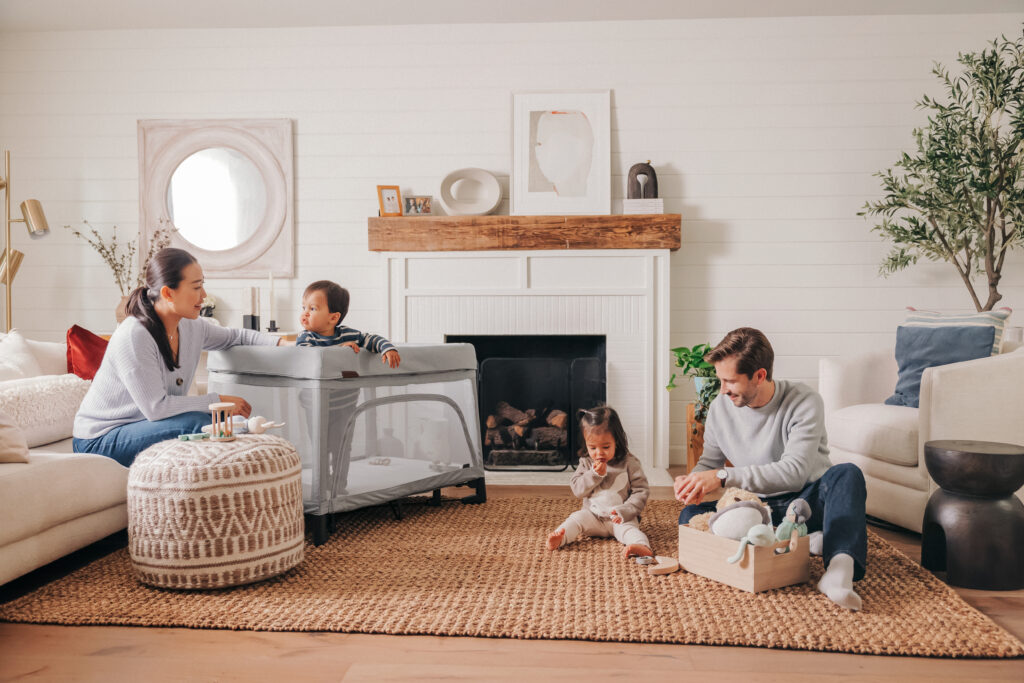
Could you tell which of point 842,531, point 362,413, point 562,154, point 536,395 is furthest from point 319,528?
point 562,154

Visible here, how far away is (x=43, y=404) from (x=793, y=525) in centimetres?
243

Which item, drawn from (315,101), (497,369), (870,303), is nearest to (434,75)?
(315,101)

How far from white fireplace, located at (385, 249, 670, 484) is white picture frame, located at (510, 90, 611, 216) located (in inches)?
11.6

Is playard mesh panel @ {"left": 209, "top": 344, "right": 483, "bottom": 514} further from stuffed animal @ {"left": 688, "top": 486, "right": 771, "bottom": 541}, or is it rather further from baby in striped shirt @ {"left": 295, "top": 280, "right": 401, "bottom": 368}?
→ stuffed animal @ {"left": 688, "top": 486, "right": 771, "bottom": 541}

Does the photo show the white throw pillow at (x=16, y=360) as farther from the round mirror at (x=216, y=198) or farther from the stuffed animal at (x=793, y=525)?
the stuffed animal at (x=793, y=525)

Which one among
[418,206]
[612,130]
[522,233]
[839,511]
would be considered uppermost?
[612,130]

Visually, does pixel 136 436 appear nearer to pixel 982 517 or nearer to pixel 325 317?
pixel 325 317

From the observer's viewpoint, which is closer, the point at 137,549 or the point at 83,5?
the point at 137,549

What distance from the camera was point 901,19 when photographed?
375 cm

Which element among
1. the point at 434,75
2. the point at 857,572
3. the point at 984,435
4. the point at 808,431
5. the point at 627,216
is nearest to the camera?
the point at 857,572

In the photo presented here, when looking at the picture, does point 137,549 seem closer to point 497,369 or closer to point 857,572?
point 857,572

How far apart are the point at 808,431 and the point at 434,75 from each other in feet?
9.30

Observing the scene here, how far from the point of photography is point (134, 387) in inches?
84.3

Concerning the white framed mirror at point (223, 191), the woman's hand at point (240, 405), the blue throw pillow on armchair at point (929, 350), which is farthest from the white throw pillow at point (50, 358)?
the blue throw pillow on armchair at point (929, 350)
